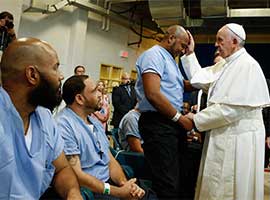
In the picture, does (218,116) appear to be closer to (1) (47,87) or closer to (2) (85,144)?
(2) (85,144)

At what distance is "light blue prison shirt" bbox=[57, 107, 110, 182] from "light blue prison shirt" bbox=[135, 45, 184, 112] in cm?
45

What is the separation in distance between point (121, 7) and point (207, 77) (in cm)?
493

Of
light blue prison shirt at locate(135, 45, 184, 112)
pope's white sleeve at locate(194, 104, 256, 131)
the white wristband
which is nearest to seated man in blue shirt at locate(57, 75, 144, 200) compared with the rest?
light blue prison shirt at locate(135, 45, 184, 112)

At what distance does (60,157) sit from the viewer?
1.40 m

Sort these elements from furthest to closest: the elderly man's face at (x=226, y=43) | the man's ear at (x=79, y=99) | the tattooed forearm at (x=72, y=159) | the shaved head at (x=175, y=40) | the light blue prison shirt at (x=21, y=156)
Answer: the elderly man's face at (x=226, y=43) < the shaved head at (x=175, y=40) < the man's ear at (x=79, y=99) < the tattooed forearm at (x=72, y=159) < the light blue prison shirt at (x=21, y=156)

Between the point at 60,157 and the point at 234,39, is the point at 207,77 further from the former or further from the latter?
the point at 60,157

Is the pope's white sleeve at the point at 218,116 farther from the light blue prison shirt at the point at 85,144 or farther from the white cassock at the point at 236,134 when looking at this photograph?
the light blue prison shirt at the point at 85,144

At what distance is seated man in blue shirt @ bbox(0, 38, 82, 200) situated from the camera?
44.0 inches

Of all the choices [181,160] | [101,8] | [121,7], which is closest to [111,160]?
[181,160]

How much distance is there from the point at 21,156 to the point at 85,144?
30.5 inches

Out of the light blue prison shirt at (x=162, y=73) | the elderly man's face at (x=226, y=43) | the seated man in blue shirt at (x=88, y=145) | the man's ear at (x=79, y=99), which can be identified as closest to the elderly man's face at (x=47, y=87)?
the seated man in blue shirt at (x=88, y=145)

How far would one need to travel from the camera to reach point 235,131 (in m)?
2.39

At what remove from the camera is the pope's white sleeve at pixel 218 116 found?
92.6 inches

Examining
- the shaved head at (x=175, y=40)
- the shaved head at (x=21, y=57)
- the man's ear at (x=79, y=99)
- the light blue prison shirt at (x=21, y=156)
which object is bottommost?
the light blue prison shirt at (x=21, y=156)
